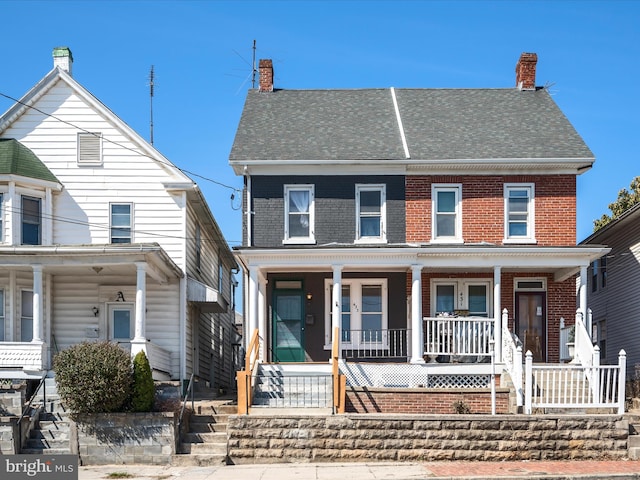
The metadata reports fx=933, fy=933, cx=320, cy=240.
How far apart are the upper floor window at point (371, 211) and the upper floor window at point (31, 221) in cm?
827

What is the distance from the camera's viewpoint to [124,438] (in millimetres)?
18906

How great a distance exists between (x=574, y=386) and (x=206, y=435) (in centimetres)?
859

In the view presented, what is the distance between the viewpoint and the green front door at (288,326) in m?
25.1

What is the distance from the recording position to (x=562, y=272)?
24.5 meters

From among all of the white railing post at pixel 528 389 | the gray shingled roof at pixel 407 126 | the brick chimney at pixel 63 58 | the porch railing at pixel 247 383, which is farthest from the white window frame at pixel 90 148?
the white railing post at pixel 528 389

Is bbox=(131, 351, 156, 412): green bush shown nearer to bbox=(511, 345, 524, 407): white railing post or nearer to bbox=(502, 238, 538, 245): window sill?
bbox=(511, 345, 524, 407): white railing post

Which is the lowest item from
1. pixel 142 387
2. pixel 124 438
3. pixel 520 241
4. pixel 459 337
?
pixel 124 438

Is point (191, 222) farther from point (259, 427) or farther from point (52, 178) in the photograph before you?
point (259, 427)

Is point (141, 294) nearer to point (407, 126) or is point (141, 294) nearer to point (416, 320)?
point (416, 320)

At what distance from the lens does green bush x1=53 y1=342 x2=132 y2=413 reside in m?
18.9

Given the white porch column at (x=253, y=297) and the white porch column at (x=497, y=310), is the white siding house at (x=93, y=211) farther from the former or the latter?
the white porch column at (x=497, y=310)

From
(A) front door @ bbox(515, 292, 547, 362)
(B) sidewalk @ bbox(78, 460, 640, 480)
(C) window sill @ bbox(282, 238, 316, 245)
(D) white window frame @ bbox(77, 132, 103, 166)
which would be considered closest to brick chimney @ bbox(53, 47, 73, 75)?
(D) white window frame @ bbox(77, 132, 103, 166)

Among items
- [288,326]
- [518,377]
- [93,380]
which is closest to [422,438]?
[518,377]

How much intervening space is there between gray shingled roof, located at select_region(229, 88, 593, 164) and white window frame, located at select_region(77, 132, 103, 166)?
11.5 feet
